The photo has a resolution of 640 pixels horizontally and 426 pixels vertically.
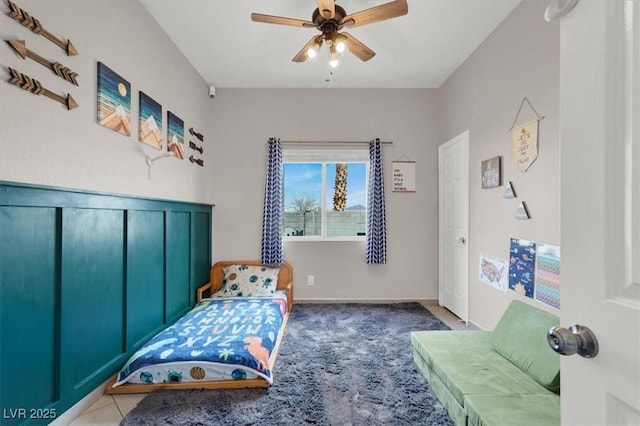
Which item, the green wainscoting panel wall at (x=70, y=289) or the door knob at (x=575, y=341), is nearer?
the door knob at (x=575, y=341)

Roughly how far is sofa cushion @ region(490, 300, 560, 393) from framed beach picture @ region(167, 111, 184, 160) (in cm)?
311

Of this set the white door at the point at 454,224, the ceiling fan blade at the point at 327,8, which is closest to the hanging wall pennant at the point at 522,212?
the white door at the point at 454,224

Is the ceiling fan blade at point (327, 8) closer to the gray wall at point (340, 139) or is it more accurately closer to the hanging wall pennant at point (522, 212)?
the gray wall at point (340, 139)

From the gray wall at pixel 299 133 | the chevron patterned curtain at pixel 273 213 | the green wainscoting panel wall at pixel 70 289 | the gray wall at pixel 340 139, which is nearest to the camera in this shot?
the green wainscoting panel wall at pixel 70 289

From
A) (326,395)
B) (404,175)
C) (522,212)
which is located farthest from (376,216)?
(326,395)

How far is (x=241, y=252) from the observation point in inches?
141

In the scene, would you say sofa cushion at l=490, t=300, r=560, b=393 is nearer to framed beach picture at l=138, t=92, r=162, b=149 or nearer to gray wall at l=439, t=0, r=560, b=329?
gray wall at l=439, t=0, r=560, b=329

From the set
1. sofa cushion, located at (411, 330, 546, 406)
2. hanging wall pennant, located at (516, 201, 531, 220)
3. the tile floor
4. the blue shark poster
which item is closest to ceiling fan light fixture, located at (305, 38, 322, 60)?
hanging wall pennant, located at (516, 201, 531, 220)

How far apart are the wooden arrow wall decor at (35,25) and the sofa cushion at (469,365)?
2.82 meters

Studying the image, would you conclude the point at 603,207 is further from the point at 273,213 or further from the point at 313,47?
the point at 273,213

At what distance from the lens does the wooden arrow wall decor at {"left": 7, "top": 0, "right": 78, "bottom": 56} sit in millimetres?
1245

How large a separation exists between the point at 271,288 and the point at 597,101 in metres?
3.12

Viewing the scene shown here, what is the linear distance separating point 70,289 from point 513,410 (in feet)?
7.75

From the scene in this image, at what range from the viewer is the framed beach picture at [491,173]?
239 centimetres
